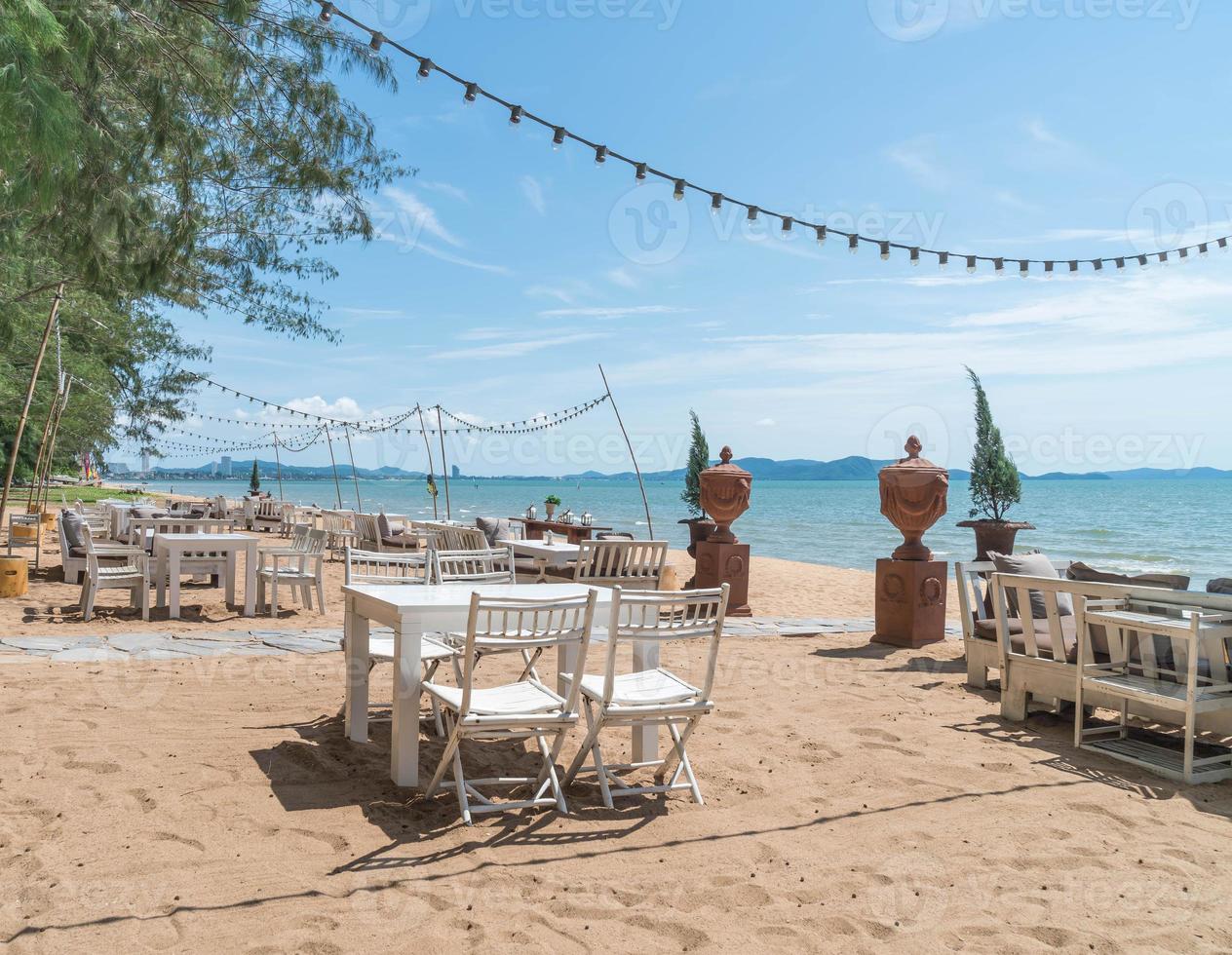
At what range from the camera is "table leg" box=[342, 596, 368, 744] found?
403cm

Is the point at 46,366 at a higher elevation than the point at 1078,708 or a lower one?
higher

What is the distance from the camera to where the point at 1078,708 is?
14.0 ft

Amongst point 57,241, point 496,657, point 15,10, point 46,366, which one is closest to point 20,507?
point 46,366

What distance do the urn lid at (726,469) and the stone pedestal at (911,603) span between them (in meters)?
1.96

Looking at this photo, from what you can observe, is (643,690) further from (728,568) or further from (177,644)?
(728,568)

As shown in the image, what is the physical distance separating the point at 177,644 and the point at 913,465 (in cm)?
553

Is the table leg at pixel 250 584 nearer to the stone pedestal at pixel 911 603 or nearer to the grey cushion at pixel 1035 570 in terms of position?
the stone pedestal at pixel 911 603

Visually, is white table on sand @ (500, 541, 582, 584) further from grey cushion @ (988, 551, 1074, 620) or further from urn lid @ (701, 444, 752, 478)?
grey cushion @ (988, 551, 1074, 620)

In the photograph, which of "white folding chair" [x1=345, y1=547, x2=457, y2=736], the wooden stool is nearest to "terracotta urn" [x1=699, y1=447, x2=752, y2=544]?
"white folding chair" [x1=345, y1=547, x2=457, y2=736]

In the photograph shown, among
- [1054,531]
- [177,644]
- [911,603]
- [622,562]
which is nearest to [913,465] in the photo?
[911,603]

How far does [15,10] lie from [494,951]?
112 inches

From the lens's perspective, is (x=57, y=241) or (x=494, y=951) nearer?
(x=494, y=951)

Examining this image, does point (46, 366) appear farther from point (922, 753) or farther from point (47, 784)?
point (922, 753)

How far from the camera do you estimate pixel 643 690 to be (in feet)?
11.3
